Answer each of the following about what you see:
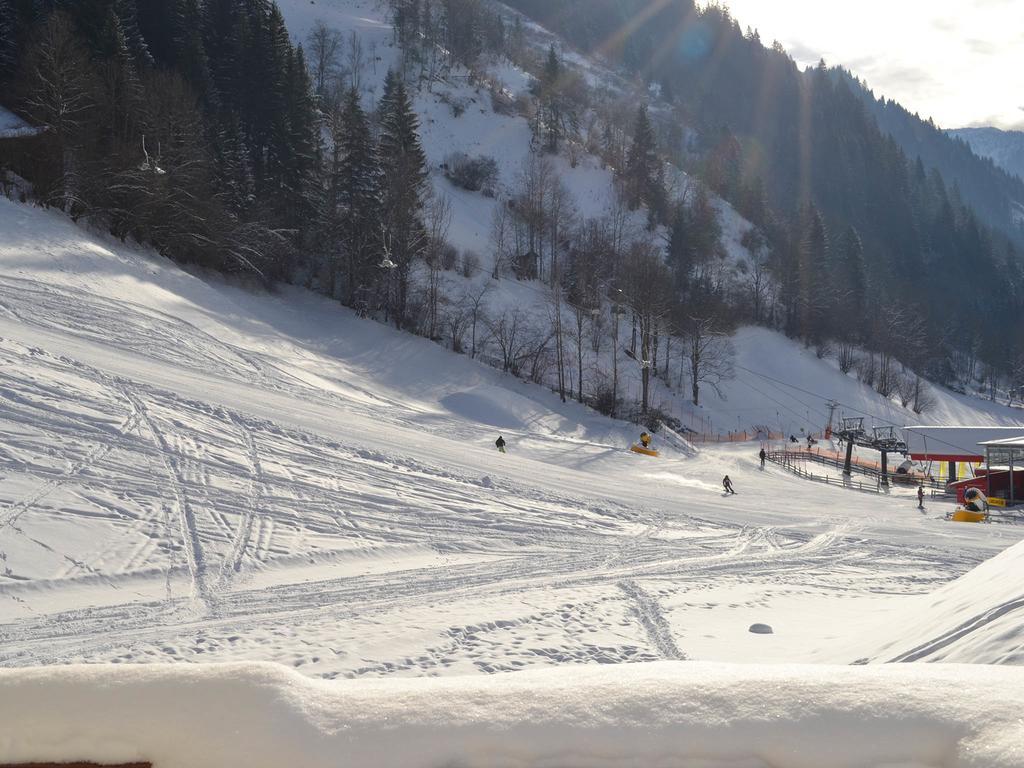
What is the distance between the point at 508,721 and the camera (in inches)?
93.7

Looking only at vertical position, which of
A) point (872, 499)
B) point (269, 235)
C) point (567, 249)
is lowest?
point (872, 499)

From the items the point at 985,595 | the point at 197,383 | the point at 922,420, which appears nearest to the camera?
the point at 985,595

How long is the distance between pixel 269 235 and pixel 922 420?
59.4 metres

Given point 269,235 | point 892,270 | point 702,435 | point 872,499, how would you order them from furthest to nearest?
point 892,270 → point 702,435 → point 269,235 → point 872,499

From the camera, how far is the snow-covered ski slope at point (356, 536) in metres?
8.91

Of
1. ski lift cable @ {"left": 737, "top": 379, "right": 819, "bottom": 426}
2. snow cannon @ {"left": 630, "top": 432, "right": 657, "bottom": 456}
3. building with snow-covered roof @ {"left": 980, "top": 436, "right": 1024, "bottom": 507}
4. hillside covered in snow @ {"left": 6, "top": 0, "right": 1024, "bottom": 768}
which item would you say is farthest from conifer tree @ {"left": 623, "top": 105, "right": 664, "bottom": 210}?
building with snow-covered roof @ {"left": 980, "top": 436, "right": 1024, "bottom": 507}

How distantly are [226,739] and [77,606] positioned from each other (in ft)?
28.8

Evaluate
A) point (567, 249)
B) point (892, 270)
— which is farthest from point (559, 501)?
point (892, 270)

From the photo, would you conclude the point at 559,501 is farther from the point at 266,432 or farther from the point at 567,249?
the point at 567,249

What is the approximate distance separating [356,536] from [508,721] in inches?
460

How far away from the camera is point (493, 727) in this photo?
2.36 meters

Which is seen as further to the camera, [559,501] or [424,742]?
[559,501]

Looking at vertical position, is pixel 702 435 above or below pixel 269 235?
below

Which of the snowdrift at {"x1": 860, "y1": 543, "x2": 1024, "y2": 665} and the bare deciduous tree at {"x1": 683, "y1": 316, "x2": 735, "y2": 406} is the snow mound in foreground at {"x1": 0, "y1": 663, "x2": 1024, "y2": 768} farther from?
the bare deciduous tree at {"x1": 683, "y1": 316, "x2": 735, "y2": 406}
